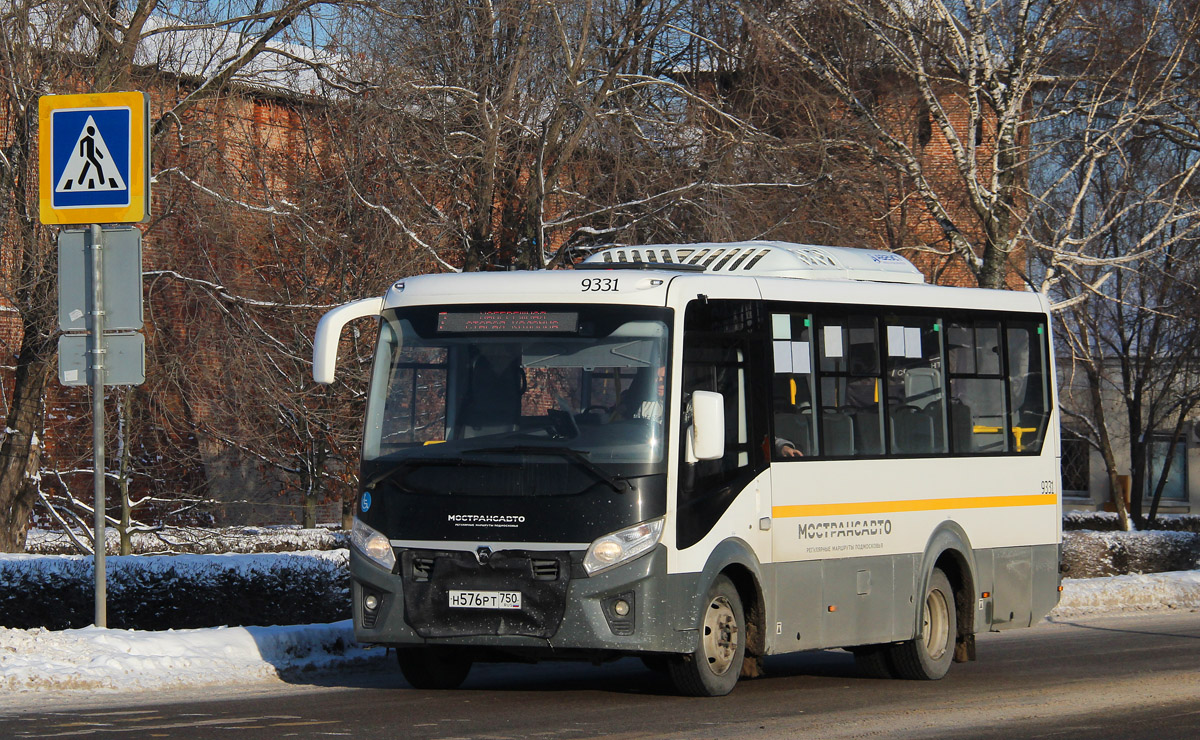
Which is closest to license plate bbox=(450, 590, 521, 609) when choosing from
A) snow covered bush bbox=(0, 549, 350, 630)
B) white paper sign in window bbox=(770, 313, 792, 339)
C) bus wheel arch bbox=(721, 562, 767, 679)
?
bus wheel arch bbox=(721, 562, 767, 679)

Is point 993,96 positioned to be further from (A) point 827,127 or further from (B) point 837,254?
(B) point 837,254

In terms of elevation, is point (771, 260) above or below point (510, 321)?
above

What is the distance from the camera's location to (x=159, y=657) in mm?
10547

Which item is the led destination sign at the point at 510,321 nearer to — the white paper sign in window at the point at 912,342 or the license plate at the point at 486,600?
the license plate at the point at 486,600

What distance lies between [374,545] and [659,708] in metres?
2.11

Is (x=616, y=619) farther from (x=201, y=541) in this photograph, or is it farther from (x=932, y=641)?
(x=201, y=541)

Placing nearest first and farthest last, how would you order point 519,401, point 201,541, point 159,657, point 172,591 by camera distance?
point 519,401 → point 159,657 → point 172,591 → point 201,541

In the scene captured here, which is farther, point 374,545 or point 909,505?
point 909,505

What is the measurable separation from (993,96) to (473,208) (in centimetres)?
680

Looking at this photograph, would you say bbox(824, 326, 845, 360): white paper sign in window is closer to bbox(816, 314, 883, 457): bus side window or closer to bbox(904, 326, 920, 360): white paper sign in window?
bbox(816, 314, 883, 457): bus side window

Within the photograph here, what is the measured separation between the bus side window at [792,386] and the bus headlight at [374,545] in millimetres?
2774

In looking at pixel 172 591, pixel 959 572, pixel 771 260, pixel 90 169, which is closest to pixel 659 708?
pixel 771 260

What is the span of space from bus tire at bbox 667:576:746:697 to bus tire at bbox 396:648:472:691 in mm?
1605

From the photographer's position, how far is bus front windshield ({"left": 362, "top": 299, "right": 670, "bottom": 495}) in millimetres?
9711
